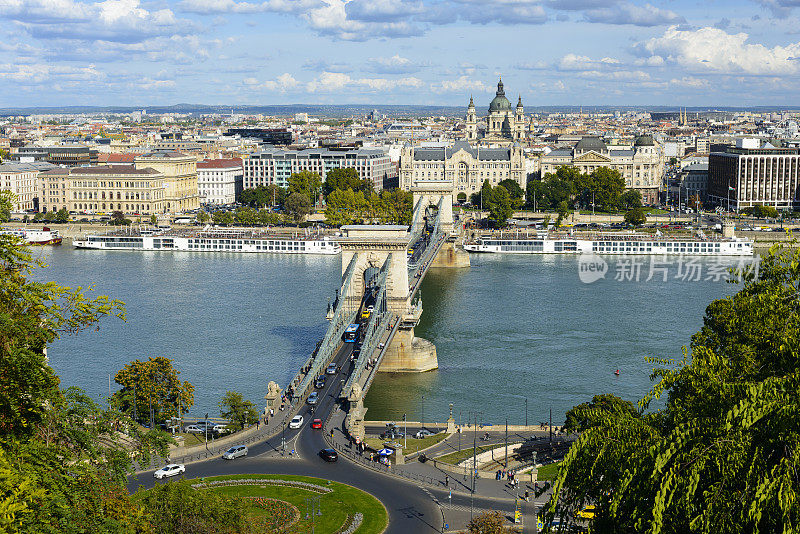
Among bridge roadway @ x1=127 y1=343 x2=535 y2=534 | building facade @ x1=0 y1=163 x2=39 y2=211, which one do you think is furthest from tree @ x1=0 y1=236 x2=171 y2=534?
building facade @ x1=0 y1=163 x2=39 y2=211

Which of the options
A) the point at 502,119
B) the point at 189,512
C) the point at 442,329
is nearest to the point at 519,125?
the point at 502,119

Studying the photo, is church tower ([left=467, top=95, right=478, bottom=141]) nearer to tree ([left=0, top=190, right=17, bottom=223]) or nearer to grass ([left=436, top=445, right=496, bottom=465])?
grass ([left=436, top=445, right=496, bottom=465])

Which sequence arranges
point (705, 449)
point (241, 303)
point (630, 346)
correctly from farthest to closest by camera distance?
point (241, 303), point (630, 346), point (705, 449)

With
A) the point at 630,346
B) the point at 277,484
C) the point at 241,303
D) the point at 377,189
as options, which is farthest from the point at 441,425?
the point at 377,189

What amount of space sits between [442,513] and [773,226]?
52966 mm

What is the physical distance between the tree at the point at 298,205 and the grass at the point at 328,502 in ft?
163

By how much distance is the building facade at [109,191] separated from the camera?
70.7 meters

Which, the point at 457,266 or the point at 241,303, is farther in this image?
the point at 457,266

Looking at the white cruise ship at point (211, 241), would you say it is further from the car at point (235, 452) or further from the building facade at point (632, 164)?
the car at point (235, 452)

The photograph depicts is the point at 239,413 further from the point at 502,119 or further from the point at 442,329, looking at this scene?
the point at 502,119

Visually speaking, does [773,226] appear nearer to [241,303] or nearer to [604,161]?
[604,161]

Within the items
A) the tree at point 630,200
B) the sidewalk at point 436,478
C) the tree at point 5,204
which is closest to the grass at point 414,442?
the sidewalk at point 436,478

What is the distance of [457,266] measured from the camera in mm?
52031

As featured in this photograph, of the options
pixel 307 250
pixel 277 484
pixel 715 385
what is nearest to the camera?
pixel 715 385
